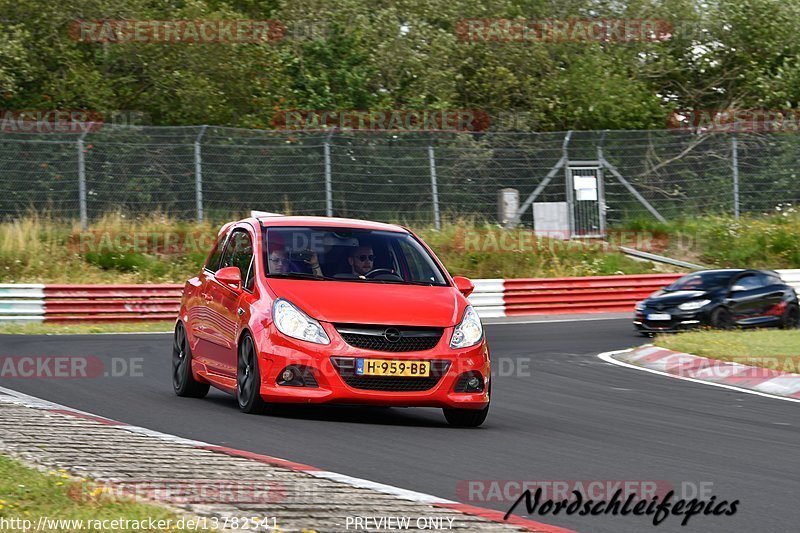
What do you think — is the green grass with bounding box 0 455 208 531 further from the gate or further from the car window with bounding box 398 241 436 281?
the gate

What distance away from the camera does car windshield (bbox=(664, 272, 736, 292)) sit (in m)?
22.8

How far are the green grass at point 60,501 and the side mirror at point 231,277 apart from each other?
13.4ft

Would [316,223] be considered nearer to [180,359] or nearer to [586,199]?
[180,359]

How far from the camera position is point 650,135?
3197 centimetres

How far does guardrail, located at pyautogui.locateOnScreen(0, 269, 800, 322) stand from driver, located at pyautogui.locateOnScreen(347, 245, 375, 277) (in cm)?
1418

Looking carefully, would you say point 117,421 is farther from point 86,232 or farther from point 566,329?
point 86,232

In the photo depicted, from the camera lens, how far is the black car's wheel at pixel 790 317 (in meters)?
22.9

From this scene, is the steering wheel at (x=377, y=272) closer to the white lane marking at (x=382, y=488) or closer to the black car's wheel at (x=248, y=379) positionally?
the black car's wheel at (x=248, y=379)

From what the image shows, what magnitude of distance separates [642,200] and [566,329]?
996 cm

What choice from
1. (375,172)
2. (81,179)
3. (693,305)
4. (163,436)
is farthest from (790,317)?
(163,436)

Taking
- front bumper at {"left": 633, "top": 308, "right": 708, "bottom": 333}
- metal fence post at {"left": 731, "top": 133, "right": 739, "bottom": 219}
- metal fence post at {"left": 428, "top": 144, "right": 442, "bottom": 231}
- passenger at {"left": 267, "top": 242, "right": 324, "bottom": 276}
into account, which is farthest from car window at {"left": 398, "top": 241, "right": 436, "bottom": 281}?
metal fence post at {"left": 731, "top": 133, "right": 739, "bottom": 219}

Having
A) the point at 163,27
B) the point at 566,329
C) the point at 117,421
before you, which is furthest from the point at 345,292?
the point at 163,27

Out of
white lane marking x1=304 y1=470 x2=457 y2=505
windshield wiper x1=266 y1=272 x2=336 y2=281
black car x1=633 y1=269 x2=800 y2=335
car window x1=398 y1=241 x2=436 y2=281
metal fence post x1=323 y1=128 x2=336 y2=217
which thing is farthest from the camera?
metal fence post x1=323 y1=128 x2=336 y2=217

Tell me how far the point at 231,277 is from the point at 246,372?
0.83m
